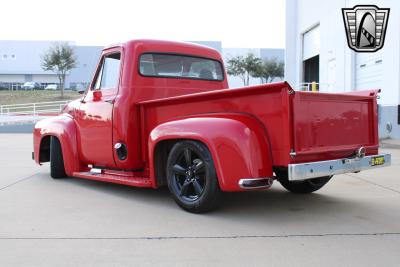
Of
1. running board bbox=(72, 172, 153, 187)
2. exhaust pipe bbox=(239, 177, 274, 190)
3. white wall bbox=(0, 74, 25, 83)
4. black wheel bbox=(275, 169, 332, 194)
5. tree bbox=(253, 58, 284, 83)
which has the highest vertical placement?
white wall bbox=(0, 74, 25, 83)

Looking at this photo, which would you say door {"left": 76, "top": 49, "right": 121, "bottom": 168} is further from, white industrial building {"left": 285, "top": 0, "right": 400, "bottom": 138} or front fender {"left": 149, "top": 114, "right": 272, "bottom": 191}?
→ white industrial building {"left": 285, "top": 0, "right": 400, "bottom": 138}

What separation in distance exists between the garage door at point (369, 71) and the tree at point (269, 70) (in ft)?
113

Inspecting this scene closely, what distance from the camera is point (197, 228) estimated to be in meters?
4.64

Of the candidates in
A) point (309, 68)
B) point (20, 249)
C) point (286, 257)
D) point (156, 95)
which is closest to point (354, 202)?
point (286, 257)

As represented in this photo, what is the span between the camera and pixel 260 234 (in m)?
4.44

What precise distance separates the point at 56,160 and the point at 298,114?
4.53m

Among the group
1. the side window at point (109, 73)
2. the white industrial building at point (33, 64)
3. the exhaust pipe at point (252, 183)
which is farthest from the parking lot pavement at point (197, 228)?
the white industrial building at point (33, 64)

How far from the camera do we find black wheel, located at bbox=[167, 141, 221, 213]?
4861 millimetres

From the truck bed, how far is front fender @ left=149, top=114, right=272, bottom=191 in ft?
0.31

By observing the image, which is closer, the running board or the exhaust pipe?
the exhaust pipe

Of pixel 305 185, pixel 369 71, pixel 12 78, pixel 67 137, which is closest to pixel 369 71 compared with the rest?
pixel 369 71

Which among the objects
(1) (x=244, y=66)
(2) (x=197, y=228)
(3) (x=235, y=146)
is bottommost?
(2) (x=197, y=228)

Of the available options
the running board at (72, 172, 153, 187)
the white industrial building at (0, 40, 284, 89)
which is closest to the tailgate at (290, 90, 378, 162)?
the running board at (72, 172, 153, 187)

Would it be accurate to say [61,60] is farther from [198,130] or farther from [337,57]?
[198,130]
